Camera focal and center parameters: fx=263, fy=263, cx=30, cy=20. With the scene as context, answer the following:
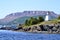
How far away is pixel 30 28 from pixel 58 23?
38.7ft

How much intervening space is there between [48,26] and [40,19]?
17.0m

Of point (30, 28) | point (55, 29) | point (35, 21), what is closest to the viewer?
point (55, 29)

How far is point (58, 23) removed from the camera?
10375cm

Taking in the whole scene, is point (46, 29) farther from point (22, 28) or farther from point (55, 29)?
point (22, 28)

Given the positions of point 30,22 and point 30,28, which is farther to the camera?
point 30,22

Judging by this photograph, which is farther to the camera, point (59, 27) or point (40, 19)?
point (40, 19)

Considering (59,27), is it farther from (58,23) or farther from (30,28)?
(30,28)

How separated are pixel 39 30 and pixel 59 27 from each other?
27.4ft

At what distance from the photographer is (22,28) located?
A: 117 meters

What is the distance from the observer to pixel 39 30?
102875 mm

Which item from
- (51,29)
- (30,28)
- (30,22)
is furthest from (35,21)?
Result: (51,29)

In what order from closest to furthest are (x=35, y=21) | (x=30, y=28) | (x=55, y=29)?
(x=55, y=29) < (x=30, y=28) < (x=35, y=21)

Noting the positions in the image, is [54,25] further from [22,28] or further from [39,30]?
[22,28]

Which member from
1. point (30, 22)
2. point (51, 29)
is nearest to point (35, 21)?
point (30, 22)
